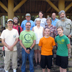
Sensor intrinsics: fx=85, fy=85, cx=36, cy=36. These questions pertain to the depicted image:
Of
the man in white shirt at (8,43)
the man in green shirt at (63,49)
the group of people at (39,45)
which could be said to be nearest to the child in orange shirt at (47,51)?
the group of people at (39,45)

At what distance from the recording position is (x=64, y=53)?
226cm

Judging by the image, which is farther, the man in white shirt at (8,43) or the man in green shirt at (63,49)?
the man in white shirt at (8,43)

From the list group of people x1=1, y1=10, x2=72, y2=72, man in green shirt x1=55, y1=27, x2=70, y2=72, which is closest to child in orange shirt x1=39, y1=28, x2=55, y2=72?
group of people x1=1, y1=10, x2=72, y2=72

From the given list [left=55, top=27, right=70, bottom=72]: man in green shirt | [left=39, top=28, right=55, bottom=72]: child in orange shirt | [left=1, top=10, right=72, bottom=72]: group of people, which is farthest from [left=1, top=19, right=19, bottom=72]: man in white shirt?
[left=55, top=27, right=70, bottom=72]: man in green shirt

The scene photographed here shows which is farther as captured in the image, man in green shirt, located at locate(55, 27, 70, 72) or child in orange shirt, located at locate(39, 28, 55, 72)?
child in orange shirt, located at locate(39, 28, 55, 72)

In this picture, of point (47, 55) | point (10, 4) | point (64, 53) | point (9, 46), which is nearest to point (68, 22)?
point (64, 53)

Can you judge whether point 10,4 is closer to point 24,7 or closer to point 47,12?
point 24,7

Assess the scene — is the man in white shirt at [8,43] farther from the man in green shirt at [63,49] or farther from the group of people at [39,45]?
the man in green shirt at [63,49]

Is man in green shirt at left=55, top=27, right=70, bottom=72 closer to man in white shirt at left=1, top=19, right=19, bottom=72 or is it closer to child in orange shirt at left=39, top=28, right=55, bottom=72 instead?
child in orange shirt at left=39, top=28, right=55, bottom=72

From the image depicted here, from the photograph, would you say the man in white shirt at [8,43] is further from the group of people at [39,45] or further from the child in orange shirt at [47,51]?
the child in orange shirt at [47,51]

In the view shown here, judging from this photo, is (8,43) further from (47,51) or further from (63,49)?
(63,49)

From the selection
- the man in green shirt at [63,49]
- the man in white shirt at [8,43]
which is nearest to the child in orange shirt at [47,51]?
the man in green shirt at [63,49]

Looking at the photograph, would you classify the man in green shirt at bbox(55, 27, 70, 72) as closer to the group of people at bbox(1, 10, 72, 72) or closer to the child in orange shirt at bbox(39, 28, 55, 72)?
the group of people at bbox(1, 10, 72, 72)

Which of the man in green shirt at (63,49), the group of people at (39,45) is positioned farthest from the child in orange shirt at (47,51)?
the man in green shirt at (63,49)
